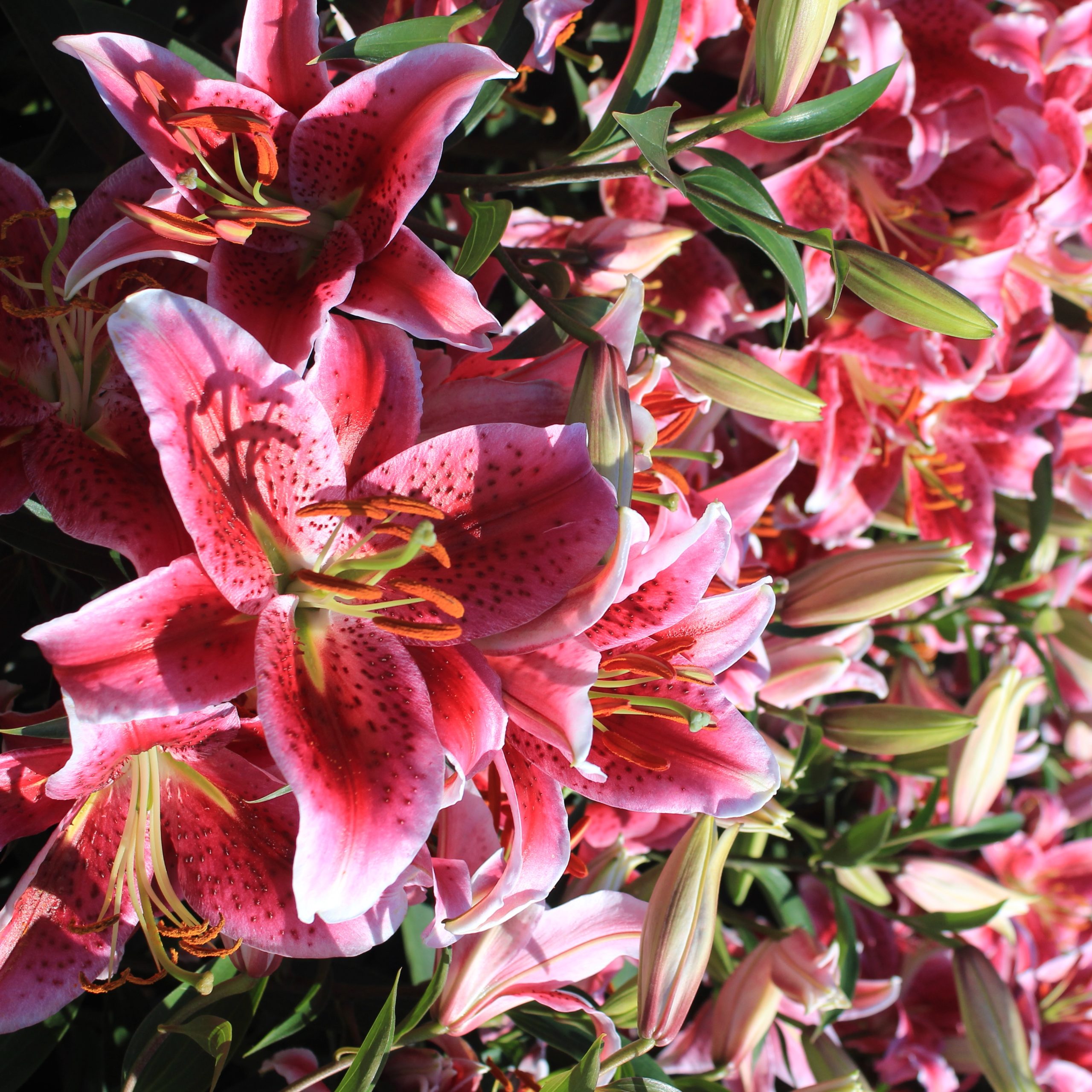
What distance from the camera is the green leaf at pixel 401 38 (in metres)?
0.54

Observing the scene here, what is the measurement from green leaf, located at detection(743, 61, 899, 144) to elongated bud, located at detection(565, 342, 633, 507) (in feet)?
0.62

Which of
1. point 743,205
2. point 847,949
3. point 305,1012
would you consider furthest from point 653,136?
point 847,949

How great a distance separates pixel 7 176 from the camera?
529 mm

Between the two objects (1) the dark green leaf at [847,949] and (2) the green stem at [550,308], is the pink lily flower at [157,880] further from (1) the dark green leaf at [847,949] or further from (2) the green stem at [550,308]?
(1) the dark green leaf at [847,949]

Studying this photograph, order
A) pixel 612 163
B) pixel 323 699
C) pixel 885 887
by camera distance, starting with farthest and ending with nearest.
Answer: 1. pixel 885 887
2. pixel 612 163
3. pixel 323 699

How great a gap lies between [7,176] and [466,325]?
27cm

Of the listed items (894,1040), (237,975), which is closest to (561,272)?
(237,975)

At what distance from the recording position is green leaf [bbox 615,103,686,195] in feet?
1.73

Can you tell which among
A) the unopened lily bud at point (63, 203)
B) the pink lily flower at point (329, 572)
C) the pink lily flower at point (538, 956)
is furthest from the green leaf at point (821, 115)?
the pink lily flower at point (538, 956)

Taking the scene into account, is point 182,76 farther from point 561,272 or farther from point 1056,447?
point 1056,447

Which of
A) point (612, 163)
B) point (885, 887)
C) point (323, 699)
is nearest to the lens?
point (323, 699)

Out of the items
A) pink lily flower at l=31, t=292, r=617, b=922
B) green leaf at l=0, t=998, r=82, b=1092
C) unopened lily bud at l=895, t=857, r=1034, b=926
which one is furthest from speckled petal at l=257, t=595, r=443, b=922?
unopened lily bud at l=895, t=857, r=1034, b=926

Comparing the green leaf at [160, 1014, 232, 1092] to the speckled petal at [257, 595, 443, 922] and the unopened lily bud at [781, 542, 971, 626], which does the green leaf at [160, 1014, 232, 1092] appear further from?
the unopened lily bud at [781, 542, 971, 626]

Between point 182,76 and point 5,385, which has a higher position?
point 182,76
